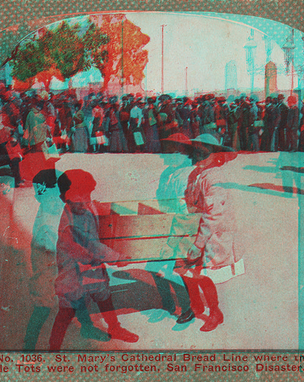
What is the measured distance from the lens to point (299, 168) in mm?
2398

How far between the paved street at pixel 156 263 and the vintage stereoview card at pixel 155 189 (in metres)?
0.01

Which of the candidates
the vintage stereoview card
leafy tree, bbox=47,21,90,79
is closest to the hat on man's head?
the vintage stereoview card

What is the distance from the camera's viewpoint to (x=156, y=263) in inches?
94.0

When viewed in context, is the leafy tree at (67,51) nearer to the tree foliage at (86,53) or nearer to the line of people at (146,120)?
the tree foliage at (86,53)

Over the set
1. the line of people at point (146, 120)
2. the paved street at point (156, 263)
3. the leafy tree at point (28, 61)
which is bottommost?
the paved street at point (156, 263)

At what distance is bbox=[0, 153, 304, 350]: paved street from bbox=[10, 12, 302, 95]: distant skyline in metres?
0.64

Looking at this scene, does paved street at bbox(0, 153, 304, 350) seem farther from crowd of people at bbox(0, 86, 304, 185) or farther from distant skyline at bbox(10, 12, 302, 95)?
distant skyline at bbox(10, 12, 302, 95)

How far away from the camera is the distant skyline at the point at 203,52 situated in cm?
235

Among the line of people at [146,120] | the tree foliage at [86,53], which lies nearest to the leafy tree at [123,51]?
the tree foliage at [86,53]

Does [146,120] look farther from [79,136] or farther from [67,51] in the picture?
[67,51]

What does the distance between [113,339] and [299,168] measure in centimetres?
222

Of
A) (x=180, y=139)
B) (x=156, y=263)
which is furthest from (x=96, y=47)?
(x=156, y=263)

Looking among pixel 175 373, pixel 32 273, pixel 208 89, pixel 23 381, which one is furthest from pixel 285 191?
pixel 23 381

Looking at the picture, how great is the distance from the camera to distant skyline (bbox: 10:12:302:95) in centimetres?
235
